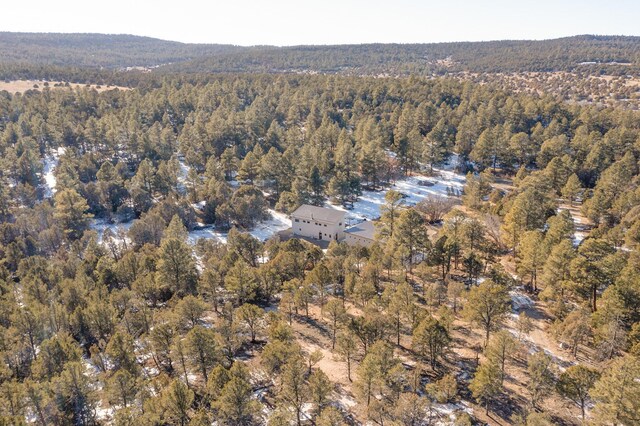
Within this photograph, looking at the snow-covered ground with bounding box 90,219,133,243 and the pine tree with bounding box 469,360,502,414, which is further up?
the pine tree with bounding box 469,360,502,414

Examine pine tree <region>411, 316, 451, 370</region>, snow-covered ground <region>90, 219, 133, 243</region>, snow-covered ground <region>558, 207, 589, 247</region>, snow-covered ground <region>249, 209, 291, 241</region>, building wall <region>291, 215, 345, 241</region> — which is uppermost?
pine tree <region>411, 316, 451, 370</region>

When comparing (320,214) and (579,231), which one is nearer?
(579,231)

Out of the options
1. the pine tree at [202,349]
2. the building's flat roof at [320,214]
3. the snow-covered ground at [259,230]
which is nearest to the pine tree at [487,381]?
the pine tree at [202,349]

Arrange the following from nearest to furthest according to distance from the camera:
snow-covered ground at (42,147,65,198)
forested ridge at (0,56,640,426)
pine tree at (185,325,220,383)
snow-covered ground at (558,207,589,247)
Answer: forested ridge at (0,56,640,426) < pine tree at (185,325,220,383) < snow-covered ground at (558,207,589,247) < snow-covered ground at (42,147,65,198)

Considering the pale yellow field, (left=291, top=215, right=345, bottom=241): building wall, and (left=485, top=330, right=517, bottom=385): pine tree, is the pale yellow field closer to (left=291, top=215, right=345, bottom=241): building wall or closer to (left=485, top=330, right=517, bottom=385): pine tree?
(left=291, top=215, right=345, bottom=241): building wall

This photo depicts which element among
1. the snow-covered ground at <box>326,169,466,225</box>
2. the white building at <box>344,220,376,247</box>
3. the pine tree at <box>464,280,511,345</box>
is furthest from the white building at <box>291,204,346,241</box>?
the pine tree at <box>464,280,511,345</box>

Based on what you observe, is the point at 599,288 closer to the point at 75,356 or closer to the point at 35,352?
the point at 75,356

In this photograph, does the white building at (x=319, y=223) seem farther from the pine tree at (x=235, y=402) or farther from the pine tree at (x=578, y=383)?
the pine tree at (x=578, y=383)

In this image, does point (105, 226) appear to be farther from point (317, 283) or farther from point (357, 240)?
point (317, 283)

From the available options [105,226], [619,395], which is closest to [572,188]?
[619,395]
